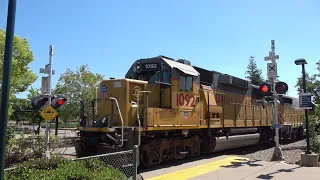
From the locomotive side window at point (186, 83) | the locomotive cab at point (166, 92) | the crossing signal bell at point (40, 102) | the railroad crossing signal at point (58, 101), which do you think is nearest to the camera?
the railroad crossing signal at point (58, 101)

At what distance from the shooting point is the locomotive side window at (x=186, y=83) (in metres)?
12.1

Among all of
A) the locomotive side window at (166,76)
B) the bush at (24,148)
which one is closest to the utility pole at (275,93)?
Answer: the locomotive side window at (166,76)

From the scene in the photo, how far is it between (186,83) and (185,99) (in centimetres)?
65

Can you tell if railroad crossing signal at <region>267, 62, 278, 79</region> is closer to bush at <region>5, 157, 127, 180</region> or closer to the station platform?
the station platform

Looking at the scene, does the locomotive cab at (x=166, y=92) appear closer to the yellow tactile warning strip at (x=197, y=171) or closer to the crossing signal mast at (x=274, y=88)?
the yellow tactile warning strip at (x=197, y=171)

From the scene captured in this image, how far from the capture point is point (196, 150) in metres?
13.8

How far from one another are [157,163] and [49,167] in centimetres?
619

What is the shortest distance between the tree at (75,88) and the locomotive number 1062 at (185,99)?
18.0 metres

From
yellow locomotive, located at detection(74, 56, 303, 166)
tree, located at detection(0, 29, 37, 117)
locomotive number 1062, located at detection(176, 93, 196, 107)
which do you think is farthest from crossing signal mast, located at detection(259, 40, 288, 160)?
tree, located at detection(0, 29, 37, 117)

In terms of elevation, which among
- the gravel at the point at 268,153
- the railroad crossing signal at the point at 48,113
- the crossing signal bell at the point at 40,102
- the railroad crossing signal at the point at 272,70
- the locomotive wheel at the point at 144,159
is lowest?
the gravel at the point at 268,153

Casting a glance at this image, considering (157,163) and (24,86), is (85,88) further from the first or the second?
(157,163)

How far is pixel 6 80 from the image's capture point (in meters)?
4.00

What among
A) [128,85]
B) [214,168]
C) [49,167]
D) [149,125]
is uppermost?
[128,85]

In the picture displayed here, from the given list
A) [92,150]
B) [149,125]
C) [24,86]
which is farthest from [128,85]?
[24,86]
